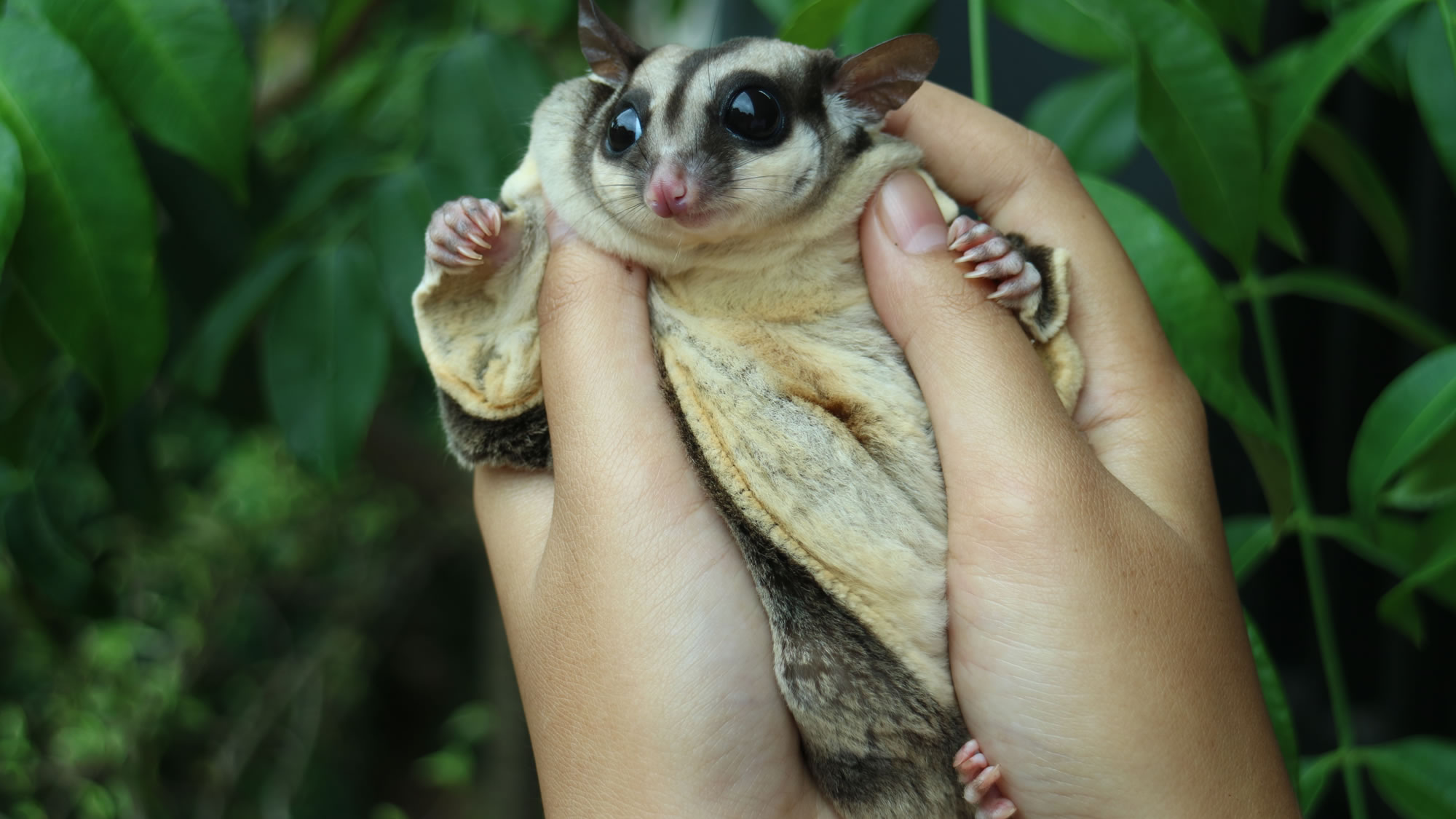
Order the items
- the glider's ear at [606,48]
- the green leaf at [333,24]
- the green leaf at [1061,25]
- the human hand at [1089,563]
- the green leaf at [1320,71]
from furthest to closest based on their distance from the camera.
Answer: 1. the green leaf at [333,24]
2. the glider's ear at [606,48]
3. the green leaf at [1061,25]
4. the green leaf at [1320,71]
5. the human hand at [1089,563]

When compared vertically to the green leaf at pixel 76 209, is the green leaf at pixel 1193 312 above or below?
above

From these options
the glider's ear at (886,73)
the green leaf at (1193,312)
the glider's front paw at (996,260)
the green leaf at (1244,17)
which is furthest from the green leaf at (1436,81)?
the glider's ear at (886,73)

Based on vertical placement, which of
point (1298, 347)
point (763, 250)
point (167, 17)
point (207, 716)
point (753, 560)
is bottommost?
point (207, 716)

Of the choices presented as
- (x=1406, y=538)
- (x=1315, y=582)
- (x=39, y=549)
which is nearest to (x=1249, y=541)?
(x=1315, y=582)

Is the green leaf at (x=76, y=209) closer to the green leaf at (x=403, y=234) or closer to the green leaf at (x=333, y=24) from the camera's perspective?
the green leaf at (x=403, y=234)

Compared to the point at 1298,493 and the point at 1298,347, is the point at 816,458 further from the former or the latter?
the point at 1298,347

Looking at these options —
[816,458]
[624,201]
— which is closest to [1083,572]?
[816,458]

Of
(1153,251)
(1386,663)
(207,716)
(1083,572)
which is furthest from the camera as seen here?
(207,716)
